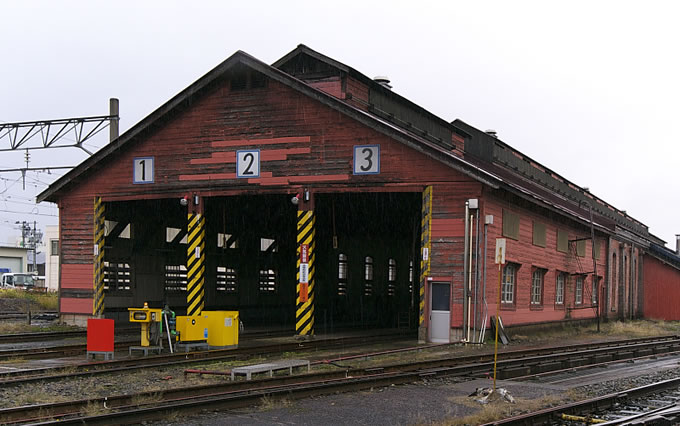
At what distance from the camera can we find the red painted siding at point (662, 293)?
46.7 metres

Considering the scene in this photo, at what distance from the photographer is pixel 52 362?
1838 cm

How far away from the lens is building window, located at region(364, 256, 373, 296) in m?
42.2

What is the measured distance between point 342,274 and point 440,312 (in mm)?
16824

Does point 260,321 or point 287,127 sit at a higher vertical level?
point 287,127

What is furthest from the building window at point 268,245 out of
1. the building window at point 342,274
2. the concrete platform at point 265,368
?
the concrete platform at point 265,368

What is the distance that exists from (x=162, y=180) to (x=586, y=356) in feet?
50.1

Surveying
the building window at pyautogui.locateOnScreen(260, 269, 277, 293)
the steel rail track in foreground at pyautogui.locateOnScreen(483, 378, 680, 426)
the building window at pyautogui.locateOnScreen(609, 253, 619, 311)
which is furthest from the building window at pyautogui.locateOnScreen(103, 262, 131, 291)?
the building window at pyautogui.locateOnScreen(609, 253, 619, 311)

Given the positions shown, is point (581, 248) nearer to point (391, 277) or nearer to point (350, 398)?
point (391, 277)

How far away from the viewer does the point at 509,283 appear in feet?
89.7

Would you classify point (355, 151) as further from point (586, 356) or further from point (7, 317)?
point (7, 317)

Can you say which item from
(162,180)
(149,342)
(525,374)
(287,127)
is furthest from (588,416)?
(162,180)

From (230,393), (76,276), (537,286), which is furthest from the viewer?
(537,286)

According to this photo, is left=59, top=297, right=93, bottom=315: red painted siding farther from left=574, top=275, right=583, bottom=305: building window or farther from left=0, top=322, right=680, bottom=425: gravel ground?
left=574, top=275, right=583, bottom=305: building window

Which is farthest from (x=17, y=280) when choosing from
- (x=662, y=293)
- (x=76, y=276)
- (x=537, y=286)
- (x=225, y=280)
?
(x=537, y=286)
